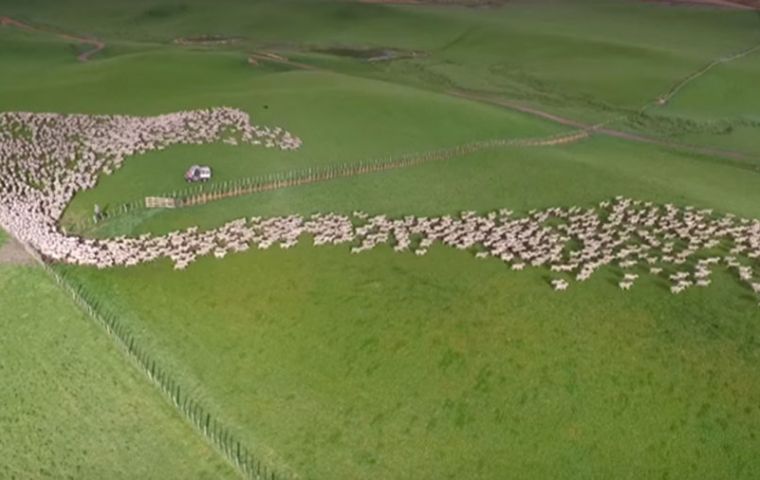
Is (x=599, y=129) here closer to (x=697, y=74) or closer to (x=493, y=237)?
(x=697, y=74)

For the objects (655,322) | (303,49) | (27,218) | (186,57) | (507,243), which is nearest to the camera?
(655,322)

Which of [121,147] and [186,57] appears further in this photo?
[186,57]

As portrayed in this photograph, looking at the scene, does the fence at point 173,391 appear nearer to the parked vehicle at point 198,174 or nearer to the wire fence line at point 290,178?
the wire fence line at point 290,178

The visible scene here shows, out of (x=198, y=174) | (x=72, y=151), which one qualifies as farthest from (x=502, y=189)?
(x=72, y=151)

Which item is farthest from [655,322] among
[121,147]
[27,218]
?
[121,147]

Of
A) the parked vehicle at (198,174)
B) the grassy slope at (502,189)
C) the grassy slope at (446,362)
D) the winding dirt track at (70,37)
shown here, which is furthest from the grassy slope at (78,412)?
the winding dirt track at (70,37)

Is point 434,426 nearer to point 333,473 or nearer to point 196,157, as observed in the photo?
point 333,473
